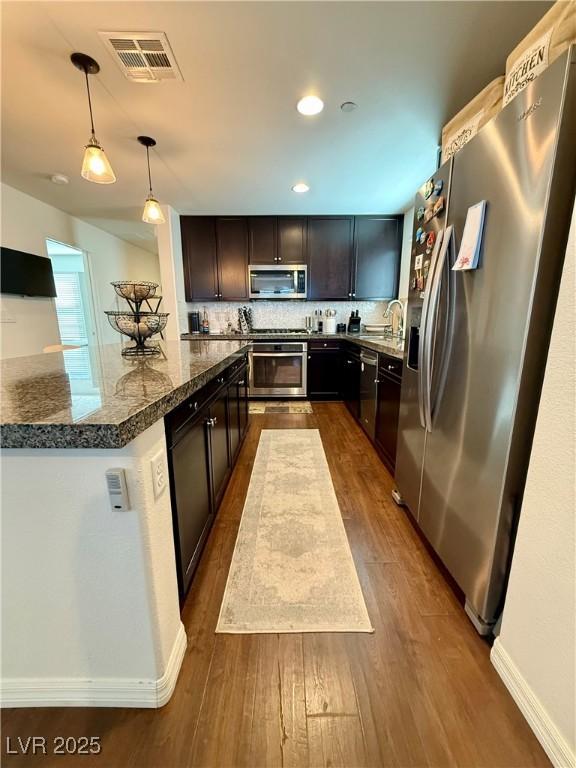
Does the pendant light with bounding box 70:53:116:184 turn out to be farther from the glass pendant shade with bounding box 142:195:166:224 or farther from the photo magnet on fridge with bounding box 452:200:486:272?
the photo magnet on fridge with bounding box 452:200:486:272

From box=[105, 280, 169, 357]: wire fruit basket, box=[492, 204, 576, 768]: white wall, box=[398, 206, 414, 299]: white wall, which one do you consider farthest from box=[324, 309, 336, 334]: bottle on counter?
box=[492, 204, 576, 768]: white wall

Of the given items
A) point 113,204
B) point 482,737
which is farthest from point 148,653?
point 113,204

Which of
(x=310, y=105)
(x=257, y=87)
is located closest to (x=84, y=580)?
(x=257, y=87)

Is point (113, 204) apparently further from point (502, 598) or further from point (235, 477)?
point (502, 598)

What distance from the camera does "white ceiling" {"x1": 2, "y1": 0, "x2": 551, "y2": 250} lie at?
143cm

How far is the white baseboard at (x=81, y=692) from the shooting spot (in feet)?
2.99

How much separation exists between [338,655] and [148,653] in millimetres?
650

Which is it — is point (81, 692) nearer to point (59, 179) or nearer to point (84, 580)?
point (84, 580)

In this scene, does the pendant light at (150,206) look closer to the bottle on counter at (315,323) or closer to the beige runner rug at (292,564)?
the beige runner rug at (292,564)

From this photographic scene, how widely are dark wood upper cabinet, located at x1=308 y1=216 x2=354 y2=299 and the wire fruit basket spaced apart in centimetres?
298

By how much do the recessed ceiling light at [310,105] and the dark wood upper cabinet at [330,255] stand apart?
2.22 metres

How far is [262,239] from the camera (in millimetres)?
4277

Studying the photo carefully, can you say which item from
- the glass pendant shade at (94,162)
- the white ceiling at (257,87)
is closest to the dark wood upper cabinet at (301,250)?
the white ceiling at (257,87)

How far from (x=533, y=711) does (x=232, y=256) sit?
→ 469 centimetres
